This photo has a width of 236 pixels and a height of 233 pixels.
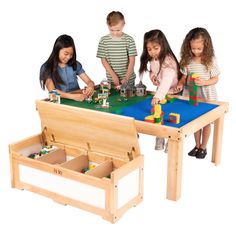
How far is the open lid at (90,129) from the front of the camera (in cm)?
317

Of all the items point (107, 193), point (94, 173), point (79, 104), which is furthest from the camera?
point (79, 104)

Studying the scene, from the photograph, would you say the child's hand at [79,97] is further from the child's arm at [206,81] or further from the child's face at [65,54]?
the child's arm at [206,81]

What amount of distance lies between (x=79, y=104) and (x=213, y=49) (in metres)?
1.26

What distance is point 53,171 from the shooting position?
317cm

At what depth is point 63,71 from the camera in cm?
394

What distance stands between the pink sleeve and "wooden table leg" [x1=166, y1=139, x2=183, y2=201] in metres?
0.59

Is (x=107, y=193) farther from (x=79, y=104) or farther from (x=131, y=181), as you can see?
(x=79, y=104)

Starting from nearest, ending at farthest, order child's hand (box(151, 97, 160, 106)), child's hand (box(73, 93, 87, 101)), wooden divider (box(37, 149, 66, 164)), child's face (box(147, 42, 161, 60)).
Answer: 1. wooden divider (box(37, 149, 66, 164))
2. child's hand (box(151, 97, 160, 106))
3. child's face (box(147, 42, 161, 60))
4. child's hand (box(73, 93, 87, 101))

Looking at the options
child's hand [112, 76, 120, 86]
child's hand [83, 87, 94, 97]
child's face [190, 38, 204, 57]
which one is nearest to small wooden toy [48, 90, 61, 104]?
child's hand [83, 87, 94, 97]

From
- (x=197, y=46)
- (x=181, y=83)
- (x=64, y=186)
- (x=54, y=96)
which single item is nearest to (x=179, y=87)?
(x=181, y=83)

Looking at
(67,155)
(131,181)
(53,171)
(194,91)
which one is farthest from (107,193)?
(194,91)

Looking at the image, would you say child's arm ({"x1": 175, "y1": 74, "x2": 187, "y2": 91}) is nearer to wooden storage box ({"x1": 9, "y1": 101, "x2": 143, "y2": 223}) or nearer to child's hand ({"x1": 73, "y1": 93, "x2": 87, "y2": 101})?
child's hand ({"x1": 73, "y1": 93, "x2": 87, "y2": 101})

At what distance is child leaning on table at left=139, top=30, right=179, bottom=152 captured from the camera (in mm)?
3680

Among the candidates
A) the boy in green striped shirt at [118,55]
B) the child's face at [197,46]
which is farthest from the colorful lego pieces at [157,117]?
the boy in green striped shirt at [118,55]
